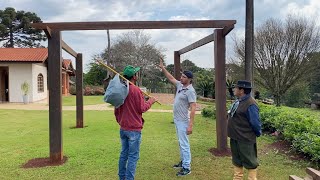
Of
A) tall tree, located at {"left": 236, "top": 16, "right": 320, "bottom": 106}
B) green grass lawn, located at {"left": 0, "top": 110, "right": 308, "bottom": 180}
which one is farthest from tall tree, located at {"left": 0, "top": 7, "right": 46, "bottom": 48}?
green grass lawn, located at {"left": 0, "top": 110, "right": 308, "bottom": 180}

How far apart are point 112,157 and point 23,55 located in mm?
20436

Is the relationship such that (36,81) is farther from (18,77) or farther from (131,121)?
(131,121)

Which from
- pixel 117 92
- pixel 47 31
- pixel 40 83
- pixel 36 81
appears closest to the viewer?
pixel 117 92

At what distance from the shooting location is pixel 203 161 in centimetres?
650

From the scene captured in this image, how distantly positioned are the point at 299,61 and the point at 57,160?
21.9 meters

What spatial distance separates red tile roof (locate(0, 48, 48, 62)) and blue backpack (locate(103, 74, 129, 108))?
2061 cm

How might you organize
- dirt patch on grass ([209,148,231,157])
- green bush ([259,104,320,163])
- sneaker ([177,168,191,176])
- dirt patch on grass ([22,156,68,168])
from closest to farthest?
sneaker ([177,168,191,176]) → green bush ([259,104,320,163]) → dirt patch on grass ([22,156,68,168]) → dirt patch on grass ([209,148,231,157])

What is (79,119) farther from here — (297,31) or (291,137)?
(297,31)

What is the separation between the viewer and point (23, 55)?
81.9ft

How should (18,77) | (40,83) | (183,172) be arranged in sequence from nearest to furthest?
(183,172), (18,77), (40,83)

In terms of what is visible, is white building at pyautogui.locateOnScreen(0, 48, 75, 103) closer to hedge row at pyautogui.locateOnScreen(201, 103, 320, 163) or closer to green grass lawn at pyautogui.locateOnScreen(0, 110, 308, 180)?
green grass lawn at pyautogui.locateOnScreen(0, 110, 308, 180)

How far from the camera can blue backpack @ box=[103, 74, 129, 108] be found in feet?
15.6

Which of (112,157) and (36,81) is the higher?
(36,81)

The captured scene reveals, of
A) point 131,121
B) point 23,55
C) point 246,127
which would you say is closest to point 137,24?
point 131,121
